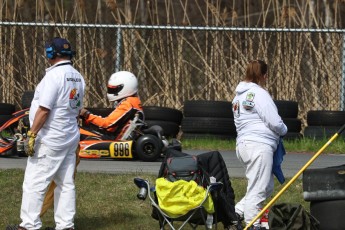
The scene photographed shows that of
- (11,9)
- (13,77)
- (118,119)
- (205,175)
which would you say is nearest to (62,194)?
(205,175)

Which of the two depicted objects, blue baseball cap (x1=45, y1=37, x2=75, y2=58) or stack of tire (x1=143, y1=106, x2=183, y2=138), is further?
stack of tire (x1=143, y1=106, x2=183, y2=138)

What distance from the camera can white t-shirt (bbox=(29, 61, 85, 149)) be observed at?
9.76 meters

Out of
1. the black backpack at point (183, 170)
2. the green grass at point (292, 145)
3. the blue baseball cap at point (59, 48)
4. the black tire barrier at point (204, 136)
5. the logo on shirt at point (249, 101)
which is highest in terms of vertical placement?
the blue baseball cap at point (59, 48)

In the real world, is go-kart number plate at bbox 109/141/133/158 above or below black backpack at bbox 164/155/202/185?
below

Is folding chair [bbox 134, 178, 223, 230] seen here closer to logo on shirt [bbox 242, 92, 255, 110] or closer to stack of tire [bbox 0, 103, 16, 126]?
logo on shirt [bbox 242, 92, 255, 110]

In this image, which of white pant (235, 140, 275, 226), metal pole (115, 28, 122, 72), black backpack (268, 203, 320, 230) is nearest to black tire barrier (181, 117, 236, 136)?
metal pole (115, 28, 122, 72)

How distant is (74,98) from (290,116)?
778 cm

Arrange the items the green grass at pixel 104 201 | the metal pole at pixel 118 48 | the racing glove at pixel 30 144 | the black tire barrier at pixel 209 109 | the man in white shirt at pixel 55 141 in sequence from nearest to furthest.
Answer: the racing glove at pixel 30 144
the man in white shirt at pixel 55 141
the green grass at pixel 104 201
the black tire barrier at pixel 209 109
the metal pole at pixel 118 48

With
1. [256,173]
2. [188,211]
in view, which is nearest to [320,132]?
[256,173]

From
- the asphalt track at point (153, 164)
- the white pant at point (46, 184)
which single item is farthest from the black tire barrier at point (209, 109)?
the white pant at point (46, 184)

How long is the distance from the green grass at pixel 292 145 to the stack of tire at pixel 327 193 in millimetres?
6372

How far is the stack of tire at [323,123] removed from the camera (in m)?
17.1

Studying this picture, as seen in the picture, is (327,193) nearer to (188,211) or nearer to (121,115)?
(188,211)

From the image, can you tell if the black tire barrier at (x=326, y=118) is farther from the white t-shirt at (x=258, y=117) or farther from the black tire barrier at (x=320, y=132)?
the white t-shirt at (x=258, y=117)
